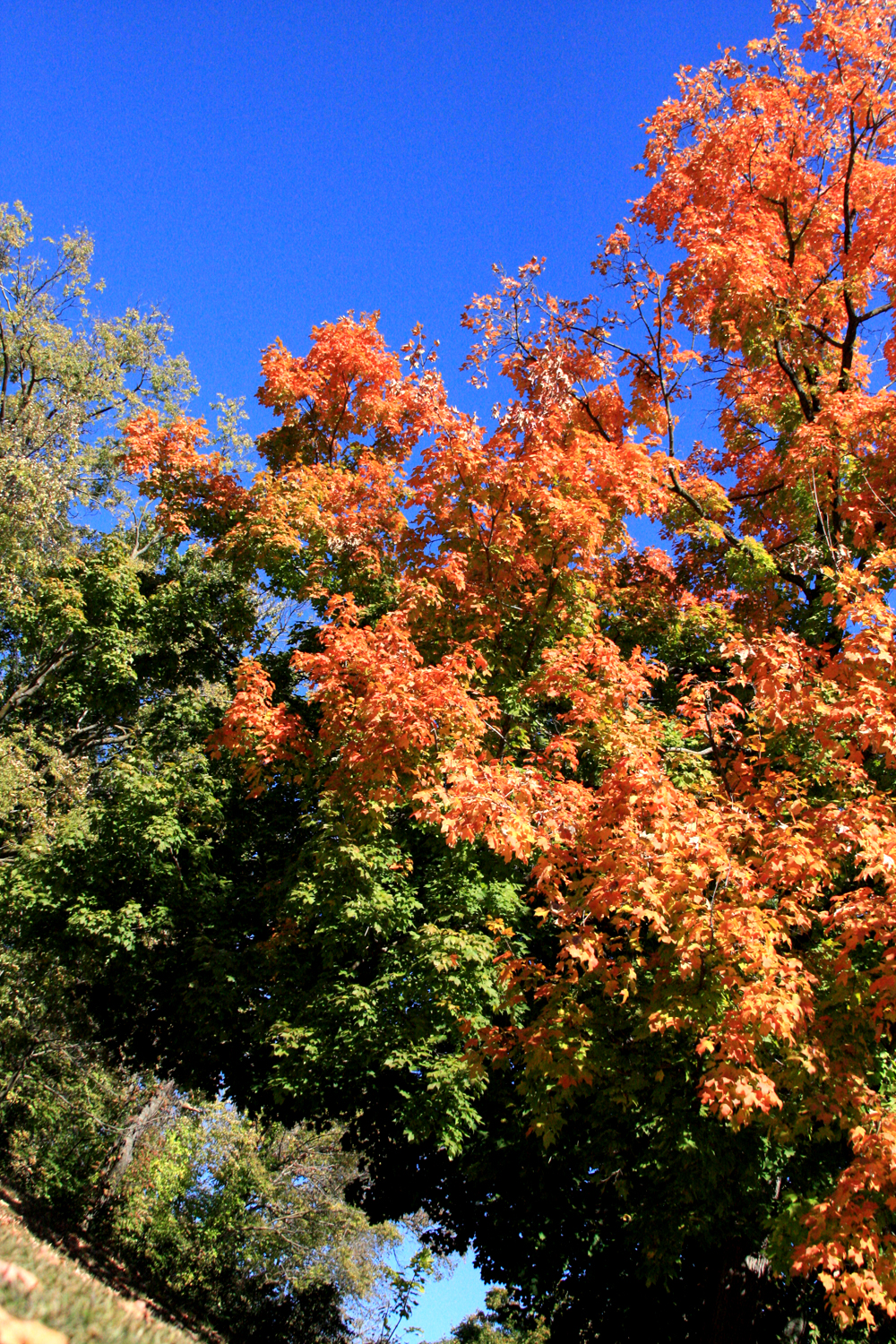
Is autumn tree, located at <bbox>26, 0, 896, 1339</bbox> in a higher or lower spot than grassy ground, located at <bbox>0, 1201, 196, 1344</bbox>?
higher

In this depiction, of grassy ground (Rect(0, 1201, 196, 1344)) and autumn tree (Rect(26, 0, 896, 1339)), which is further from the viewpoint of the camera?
autumn tree (Rect(26, 0, 896, 1339))

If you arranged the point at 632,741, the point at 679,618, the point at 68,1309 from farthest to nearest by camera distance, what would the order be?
the point at 679,618, the point at 632,741, the point at 68,1309

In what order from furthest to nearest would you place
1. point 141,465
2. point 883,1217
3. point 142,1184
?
point 142,1184 → point 141,465 → point 883,1217

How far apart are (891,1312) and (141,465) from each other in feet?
45.4

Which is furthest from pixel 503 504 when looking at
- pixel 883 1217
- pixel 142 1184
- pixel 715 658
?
pixel 142 1184

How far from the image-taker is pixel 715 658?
10891mm

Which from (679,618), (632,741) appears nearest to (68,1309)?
(632,741)

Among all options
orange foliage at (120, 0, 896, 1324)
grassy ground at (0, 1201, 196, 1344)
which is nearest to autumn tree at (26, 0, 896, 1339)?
orange foliage at (120, 0, 896, 1324)

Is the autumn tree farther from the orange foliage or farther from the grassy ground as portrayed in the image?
the grassy ground

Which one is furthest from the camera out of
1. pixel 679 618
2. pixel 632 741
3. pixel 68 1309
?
pixel 679 618

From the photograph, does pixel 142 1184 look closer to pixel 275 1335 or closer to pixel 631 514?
pixel 275 1335

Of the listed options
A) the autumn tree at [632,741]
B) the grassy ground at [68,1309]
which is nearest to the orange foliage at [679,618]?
the autumn tree at [632,741]

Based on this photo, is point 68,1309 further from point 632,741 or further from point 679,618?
point 679,618

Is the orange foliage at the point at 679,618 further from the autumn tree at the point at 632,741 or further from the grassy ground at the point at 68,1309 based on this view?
the grassy ground at the point at 68,1309
